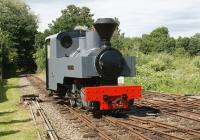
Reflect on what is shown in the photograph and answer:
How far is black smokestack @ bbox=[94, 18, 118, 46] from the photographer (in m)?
12.2

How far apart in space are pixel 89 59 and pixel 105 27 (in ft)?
3.60

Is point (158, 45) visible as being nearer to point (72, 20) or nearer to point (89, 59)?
point (72, 20)

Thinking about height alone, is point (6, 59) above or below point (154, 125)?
above

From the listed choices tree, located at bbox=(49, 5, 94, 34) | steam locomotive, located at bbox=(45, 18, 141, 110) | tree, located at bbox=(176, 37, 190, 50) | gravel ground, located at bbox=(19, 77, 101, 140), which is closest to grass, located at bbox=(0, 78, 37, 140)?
gravel ground, located at bbox=(19, 77, 101, 140)

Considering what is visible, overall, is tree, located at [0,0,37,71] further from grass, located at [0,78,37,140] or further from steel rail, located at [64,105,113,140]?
steel rail, located at [64,105,113,140]

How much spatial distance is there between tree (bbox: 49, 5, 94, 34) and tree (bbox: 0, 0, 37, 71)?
5.99 metres

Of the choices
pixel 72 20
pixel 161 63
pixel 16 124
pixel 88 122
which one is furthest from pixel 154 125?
pixel 72 20

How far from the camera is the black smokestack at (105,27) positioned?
40.0 ft

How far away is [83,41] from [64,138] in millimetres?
5101

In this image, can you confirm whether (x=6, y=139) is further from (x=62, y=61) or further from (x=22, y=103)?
(x=22, y=103)

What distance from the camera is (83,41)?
45.5 ft

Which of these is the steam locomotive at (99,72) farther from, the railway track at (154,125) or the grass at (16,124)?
the grass at (16,124)

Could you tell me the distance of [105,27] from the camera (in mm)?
12266

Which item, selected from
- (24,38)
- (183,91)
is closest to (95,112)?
(183,91)
